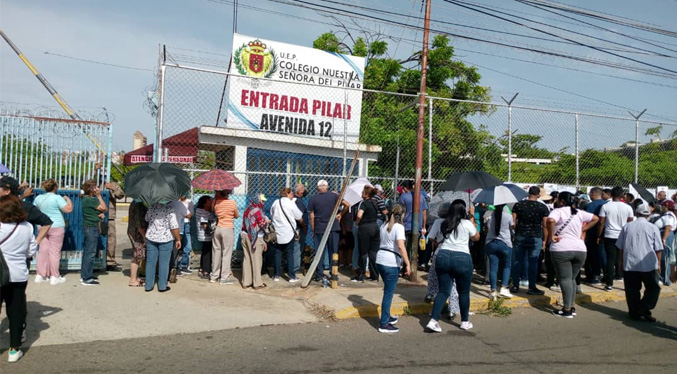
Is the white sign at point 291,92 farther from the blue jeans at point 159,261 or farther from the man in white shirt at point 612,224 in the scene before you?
the man in white shirt at point 612,224

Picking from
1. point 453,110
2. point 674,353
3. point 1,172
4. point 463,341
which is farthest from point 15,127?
point 674,353

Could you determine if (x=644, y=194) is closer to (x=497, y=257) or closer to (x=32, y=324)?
(x=497, y=257)

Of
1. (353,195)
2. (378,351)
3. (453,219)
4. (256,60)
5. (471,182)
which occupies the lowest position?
(378,351)

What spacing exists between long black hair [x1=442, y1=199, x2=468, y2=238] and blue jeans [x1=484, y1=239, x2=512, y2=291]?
1972 mm

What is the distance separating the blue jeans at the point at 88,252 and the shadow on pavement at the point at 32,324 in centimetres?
117

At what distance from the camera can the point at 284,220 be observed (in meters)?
8.95

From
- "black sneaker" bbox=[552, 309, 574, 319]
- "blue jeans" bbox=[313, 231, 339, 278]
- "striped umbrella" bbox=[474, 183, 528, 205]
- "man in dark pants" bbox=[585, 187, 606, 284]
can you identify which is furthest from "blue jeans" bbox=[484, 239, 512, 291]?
"blue jeans" bbox=[313, 231, 339, 278]

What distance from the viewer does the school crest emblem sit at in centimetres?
1062

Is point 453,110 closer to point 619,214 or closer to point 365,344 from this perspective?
point 619,214

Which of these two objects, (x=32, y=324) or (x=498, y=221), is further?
(x=498, y=221)

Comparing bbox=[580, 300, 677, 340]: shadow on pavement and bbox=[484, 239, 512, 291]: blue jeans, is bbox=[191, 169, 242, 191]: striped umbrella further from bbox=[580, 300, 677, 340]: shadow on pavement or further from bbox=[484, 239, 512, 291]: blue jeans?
bbox=[580, 300, 677, 340]: shadow on pavement

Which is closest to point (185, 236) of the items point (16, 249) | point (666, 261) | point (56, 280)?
point (56, 280)

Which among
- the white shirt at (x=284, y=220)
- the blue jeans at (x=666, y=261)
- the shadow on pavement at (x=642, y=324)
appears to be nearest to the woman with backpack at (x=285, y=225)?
the white shirt at (x=284, y=220)

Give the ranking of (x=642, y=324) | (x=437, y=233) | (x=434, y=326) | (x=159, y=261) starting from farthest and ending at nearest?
(x=159, y=261)
(x=437, y=233)
(x=642, y=324)
(x=434, y=326)
